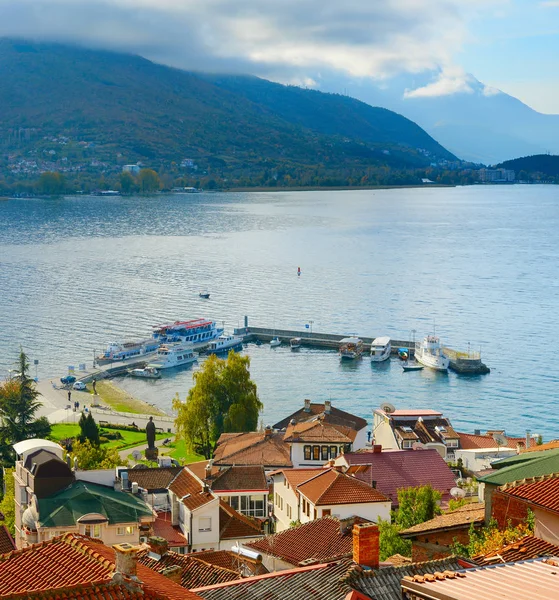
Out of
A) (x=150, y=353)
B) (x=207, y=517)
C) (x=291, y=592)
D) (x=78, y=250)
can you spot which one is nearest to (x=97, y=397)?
(x=150, y=353)

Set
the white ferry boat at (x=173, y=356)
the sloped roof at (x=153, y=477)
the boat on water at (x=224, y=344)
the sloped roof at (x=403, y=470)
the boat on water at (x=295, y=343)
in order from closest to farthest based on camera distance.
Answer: the sloped roof at (x=403, y=470)
the sloped roof at (x=153, y=477)
the white ferry boat at (x=173, y=356)
the boat on water at (x=295, y=343)
the boat on water at (x=224, y=344)

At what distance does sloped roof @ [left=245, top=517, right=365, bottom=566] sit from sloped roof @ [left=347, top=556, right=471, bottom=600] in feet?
24.8

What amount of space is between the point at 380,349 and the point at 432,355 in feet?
14.9

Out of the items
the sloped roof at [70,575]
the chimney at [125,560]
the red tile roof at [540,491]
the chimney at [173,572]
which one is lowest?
the chimney at [173,572]

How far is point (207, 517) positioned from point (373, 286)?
85.0m

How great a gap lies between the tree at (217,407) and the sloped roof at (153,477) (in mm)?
12154

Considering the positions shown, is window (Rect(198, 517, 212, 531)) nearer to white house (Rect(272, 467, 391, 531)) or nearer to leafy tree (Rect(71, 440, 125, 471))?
white house (Rect(272, 467, 391, 531))

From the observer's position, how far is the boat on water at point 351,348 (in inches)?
2945

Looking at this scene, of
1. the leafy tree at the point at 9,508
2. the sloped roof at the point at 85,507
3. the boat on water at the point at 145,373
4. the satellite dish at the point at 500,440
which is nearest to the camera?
the sloped roof at the point at 85,507

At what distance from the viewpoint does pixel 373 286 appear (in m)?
110

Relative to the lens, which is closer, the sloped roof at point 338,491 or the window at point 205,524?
the sloped roof at point 338,491

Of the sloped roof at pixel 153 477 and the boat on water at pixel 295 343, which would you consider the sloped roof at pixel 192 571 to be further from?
the boat on water at pixel 295 343

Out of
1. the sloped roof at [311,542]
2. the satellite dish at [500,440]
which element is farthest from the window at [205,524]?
the satellite dish at [500,440]

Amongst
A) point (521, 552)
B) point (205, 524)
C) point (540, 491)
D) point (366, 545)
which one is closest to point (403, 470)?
point (205, 524)
